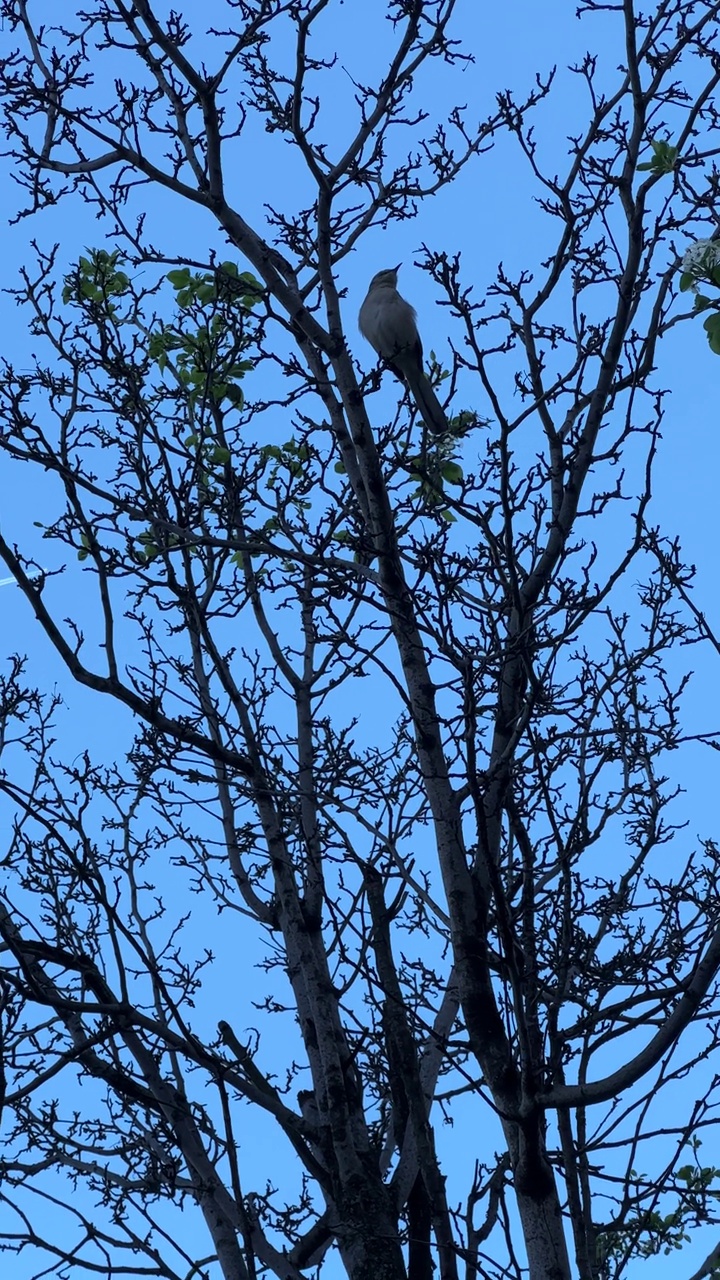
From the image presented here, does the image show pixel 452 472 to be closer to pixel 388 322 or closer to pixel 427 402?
pixel 427 402

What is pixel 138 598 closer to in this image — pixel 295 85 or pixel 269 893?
pixel 269 893

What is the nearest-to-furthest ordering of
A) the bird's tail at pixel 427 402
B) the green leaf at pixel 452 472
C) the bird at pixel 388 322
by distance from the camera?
the green leaf at pixel 452 472
the bird's tail at pixel 427 402
the bird at pixel 388 322

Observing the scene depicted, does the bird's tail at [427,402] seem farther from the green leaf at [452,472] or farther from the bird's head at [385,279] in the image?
the bird's head at [385,279]

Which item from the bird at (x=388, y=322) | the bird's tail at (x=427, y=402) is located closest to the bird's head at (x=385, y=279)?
the bird at (x=388, y=322)

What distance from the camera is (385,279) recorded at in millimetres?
11359

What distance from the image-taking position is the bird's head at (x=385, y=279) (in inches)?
439

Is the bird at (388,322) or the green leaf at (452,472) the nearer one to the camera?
the green leaf at (452,472)

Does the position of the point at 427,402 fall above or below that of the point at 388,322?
below

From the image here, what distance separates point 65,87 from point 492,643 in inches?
147

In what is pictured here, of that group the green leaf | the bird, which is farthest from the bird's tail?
the bird

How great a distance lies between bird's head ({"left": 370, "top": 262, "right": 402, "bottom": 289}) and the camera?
36.6 ft

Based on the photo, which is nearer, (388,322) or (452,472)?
(452,472)

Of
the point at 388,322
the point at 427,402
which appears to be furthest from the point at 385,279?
the point at 427,402

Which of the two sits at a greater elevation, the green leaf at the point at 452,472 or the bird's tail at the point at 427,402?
the bird's tail at the point at 427,402
